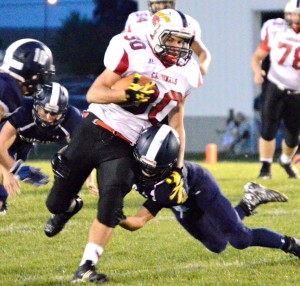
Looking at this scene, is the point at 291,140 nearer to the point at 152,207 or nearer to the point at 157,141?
the point at 152,207

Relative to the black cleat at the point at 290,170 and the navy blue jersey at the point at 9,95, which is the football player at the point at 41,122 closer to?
the navy blue jersey at the point at 9,95

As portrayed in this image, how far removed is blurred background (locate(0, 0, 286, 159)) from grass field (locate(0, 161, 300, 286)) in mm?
8966

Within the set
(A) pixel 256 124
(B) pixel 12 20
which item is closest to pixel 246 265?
(A) pixel 256 124

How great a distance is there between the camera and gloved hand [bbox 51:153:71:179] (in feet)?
15.7

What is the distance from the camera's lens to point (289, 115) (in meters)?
9.16

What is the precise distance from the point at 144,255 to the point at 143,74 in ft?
3.76

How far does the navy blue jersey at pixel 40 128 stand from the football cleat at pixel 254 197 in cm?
163

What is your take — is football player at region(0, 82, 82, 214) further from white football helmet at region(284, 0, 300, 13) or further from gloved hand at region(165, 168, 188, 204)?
white football helmet at region(284, 0, 300, 13)

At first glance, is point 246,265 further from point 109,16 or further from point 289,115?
point 109,16

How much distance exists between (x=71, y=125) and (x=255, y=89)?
32.7 ft

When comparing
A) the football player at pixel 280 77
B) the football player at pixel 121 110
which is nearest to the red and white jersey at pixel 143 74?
the football player at pixel 121 110

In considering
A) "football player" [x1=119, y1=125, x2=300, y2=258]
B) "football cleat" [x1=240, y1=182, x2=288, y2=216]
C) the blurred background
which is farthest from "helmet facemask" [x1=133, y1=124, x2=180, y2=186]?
the blurred background

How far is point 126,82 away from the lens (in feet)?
15.3

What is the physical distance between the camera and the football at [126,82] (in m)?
4.64
